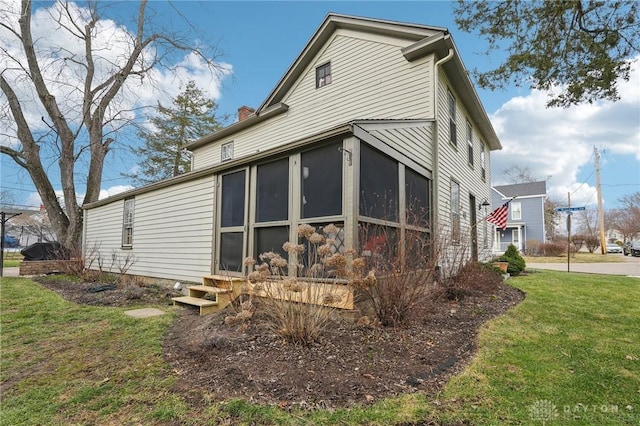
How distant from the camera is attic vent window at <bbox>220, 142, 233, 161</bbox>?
12422mm

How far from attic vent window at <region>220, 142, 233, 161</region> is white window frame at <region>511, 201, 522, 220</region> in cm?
2570

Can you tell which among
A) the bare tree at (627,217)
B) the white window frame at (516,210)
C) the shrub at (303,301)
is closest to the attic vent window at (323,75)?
the shrub at (303,301)

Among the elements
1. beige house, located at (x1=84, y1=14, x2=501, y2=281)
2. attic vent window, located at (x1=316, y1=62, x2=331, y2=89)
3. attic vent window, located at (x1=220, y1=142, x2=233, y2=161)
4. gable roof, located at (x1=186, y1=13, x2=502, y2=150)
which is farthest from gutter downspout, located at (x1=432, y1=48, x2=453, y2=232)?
attic vent window, located at (x1=220, y1=142, x2=233, y2=161)

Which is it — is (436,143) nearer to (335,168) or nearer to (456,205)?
(456,205)

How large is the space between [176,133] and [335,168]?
64.1 feet

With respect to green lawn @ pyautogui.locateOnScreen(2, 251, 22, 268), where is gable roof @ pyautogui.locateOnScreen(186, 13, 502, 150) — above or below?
above

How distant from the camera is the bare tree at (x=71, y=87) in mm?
13148

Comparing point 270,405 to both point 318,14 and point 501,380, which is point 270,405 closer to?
point 501,380

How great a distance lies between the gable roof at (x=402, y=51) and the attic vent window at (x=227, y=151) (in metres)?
0.39

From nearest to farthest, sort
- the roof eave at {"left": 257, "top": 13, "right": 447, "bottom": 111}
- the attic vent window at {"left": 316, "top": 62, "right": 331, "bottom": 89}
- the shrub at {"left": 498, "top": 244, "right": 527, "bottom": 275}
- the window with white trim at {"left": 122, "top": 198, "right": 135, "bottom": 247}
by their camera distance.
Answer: the roof eave at {"left": 257, "top": 13, "right": 447, "bottom": 111}
the attic vent window at {"left": 316, "top": 62, "right": 331, "bottom": 89}
the window with white trim at {"left": 122, "top": 198, "right": 135, "bottom": 247}
the shrub at {"left": 498, "top": 244, "right": 527, "bottom": 275}

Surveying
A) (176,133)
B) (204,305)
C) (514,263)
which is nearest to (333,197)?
(204,305)

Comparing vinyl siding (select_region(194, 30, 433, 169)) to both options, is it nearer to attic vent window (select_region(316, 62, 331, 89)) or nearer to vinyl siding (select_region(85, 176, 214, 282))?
attic vent window (select_region(316, 62, 331, 89))

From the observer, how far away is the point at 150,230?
9.00 metres

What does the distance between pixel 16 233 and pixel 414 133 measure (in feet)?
160
